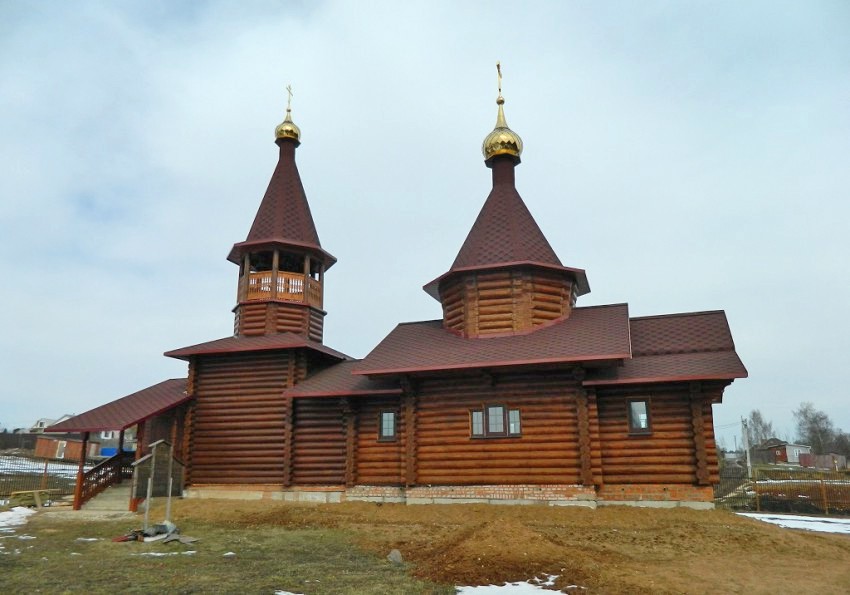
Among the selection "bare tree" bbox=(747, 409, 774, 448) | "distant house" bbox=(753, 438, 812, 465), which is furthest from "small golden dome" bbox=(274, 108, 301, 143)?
"bare tree" bbox=(747, 409, 774, 448)

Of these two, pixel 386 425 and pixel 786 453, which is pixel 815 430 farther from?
pixel 386 425

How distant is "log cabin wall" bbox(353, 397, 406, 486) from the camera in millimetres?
16688

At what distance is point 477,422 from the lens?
52.1ft

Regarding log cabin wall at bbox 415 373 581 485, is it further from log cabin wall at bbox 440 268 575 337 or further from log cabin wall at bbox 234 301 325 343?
log cabin wall at bbox 234 301 325 343

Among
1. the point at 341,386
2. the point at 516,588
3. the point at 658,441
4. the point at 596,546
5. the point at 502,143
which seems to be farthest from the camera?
the point at 502,143

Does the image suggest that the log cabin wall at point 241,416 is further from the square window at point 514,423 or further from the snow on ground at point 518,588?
the snow on ground at point 518,588

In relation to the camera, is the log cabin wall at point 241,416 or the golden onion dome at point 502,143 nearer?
the log cabin wall at point 241,416

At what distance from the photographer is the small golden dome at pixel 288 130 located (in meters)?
23.7

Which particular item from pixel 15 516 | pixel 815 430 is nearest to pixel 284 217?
pixel 15 516

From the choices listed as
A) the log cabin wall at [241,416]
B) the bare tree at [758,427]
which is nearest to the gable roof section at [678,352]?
the log cabin wall at [241,416]

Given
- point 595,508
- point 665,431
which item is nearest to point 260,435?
point 595,508

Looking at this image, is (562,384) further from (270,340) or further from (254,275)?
(254,275)

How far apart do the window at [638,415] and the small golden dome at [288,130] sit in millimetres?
16113

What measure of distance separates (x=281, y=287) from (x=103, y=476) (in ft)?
26.0
